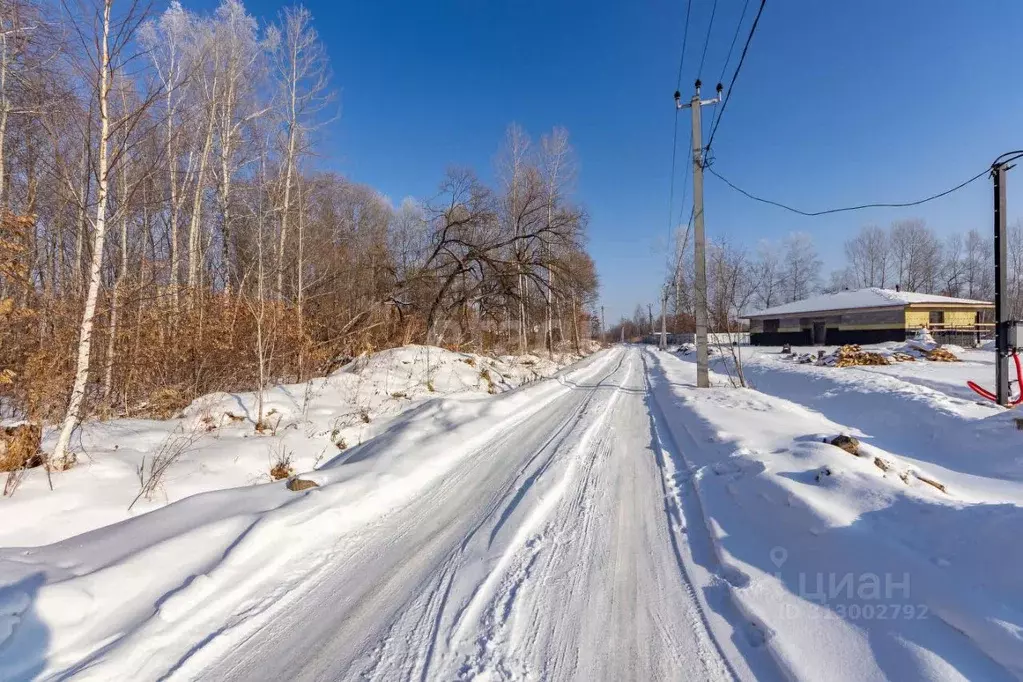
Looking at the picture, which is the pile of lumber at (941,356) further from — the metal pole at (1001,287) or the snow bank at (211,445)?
the snow bank at (211,445)

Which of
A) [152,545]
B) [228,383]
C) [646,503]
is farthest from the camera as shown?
[228,383]

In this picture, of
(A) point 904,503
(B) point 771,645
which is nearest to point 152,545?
(B) point 771,645

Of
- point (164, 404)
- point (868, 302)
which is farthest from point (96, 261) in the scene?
point (868, 302)

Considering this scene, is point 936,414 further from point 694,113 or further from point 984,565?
point 694,113

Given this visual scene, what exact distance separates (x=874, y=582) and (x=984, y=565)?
0.55m

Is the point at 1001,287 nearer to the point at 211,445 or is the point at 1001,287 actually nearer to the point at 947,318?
the point at 211,445

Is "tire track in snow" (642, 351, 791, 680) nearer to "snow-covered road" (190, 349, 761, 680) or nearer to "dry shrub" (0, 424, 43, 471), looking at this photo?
"snow-covered road" (190, 349, 761, 680)

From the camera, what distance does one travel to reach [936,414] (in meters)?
8.27

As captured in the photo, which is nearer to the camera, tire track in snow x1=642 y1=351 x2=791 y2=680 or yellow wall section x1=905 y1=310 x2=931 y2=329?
tire track in snow x1=642 y1=351 x2=791 y2=680

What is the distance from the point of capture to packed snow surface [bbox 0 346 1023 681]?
2252mm

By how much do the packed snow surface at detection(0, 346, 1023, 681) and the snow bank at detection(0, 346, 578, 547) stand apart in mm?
327

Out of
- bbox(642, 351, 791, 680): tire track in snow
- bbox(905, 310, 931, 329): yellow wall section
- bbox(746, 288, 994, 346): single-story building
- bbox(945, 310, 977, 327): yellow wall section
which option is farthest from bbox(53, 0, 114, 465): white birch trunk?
bbox(945, 310, 977, 327): yellow wall section

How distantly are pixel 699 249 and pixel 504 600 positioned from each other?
1137 cm

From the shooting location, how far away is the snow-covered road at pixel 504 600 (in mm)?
2289
